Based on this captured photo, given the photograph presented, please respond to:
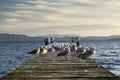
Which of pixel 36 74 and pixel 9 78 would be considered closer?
pixel 9 78

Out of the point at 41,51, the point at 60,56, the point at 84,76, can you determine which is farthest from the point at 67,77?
the point at 41,51

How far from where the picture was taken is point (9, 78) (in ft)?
46.9

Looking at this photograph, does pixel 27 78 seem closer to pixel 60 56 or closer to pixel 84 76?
pixel 84 76

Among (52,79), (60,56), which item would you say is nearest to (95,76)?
(52,79)

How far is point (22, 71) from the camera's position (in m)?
16.6

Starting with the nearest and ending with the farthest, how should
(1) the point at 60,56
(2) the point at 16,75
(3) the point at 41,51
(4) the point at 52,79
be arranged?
(4) the point at 52,79 → (2) the point at 16,75 → (1) the point at 60,56 → (3) the point at 41,51

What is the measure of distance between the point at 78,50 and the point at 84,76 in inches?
847

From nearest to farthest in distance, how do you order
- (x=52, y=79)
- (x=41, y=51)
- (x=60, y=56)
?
(x=52, y=79), (x=60, y=56), (x=41, y=51)

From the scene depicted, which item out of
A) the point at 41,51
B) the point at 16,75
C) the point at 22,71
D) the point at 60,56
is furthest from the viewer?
the point at 41,51

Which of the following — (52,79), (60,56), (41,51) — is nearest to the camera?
(52,79)

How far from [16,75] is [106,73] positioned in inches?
151

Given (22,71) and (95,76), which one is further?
(22,71)

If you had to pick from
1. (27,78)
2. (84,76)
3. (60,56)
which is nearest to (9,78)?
(27,78)

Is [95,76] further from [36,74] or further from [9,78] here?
[9,78]
